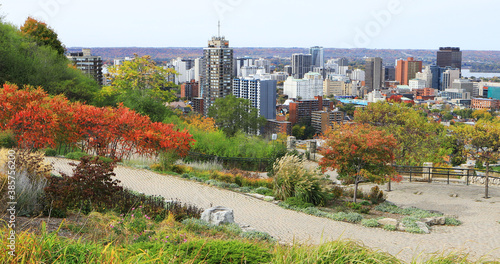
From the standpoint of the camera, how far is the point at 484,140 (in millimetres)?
16062

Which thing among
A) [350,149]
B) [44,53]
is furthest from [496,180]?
[44,53]

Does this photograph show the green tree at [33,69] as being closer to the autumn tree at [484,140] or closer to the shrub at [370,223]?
the shrub at [370,223]

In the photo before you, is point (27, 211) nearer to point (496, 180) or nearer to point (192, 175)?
point (192, 175)

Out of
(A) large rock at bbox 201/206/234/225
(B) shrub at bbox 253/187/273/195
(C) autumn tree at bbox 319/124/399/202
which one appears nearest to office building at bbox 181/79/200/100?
(B) shrub at bbox 253/187/273/195

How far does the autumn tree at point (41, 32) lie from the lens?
1184 inches

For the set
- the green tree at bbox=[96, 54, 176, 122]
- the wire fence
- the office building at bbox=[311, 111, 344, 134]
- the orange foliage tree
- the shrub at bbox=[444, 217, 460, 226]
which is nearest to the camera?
the shrub at bbox=[444, 217, 460, 226]

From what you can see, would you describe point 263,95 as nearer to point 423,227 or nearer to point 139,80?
point 139,80

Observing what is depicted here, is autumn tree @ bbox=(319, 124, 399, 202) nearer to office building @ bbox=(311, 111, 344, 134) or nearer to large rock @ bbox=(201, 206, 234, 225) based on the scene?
large rock @ bbox=(201, 206, 234, 225)

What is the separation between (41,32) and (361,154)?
24276 mm

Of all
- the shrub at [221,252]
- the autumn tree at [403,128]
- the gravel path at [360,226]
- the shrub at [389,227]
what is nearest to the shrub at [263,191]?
the gravel path at [360,226]

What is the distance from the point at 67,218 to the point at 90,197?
2.76 feet

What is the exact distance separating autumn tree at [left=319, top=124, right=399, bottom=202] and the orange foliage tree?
4.83m

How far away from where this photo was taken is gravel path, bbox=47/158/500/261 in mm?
8938

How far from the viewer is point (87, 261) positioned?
4203mm
